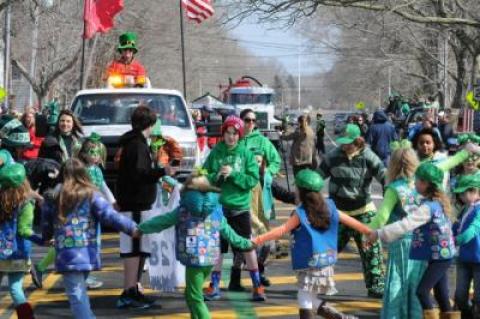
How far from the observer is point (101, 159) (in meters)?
10.2

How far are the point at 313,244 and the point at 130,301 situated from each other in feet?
8.23

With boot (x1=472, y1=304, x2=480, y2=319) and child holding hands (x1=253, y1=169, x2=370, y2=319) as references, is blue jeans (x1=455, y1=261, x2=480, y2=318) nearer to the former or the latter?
boot (x1=472, y1=304, x2=480, y2=319)

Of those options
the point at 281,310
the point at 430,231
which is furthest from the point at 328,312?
the point at 281,310

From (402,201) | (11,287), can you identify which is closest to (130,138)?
(11,287)

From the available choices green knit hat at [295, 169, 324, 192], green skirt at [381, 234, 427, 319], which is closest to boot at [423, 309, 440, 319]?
green skirt at [381, 234, 427, 319]

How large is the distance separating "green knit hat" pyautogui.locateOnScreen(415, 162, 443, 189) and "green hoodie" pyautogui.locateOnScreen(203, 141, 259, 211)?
2132 millimetres

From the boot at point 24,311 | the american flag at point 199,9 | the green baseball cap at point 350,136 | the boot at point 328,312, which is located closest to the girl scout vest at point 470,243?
the boot at point 328,312

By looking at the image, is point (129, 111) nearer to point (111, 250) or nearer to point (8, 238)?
point (111, 250)

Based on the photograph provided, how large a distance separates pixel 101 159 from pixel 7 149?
179 centimetres

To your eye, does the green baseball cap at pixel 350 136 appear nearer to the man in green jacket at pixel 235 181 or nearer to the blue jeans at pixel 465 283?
the man in green jacket at pixel 235 181

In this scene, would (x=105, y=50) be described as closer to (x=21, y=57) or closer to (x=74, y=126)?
(x=21, y=57)

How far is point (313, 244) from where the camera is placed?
7.64 m

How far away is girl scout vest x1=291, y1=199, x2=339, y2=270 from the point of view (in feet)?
25.1

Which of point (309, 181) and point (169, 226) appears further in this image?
point (169, 226)
